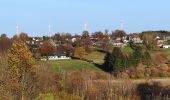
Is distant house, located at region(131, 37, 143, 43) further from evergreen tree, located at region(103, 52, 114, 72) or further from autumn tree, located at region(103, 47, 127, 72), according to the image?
evergreen tree, located at region(103, 52, 114, 72)

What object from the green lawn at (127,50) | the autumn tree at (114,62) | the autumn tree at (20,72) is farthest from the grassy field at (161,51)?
the autumn tree at (20,72)

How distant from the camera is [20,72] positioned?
22219 mm

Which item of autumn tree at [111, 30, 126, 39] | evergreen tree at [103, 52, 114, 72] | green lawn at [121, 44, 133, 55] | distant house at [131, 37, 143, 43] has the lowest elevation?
evergreen tree at [103, 52, 114, 72]

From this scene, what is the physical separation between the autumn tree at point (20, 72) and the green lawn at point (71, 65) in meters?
22.5

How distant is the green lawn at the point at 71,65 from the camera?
4738cm

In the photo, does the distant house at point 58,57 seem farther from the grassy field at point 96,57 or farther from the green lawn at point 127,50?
the green lawn at point 127,50

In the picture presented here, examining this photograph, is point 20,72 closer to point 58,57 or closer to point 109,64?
point 109,64

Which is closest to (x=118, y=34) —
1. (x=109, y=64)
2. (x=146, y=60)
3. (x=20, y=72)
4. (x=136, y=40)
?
(x=136, y=40)

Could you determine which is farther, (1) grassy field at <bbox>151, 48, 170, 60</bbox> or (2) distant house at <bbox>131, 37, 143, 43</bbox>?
(2) distant house at <bbox>131, 37, 143, 43</bbox>

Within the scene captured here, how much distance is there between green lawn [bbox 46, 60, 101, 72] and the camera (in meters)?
47.4

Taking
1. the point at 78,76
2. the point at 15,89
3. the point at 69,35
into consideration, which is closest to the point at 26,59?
the point at 15,89

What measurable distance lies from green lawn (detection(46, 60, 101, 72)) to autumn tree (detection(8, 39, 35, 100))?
73.9 ft

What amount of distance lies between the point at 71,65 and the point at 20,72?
1039 inches

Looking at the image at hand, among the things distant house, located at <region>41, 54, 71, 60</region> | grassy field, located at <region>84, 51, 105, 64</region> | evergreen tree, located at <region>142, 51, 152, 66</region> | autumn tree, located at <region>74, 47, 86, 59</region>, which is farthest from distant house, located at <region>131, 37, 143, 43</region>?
evergreen tree, located at <region>142, 51, 152, 66</region>
